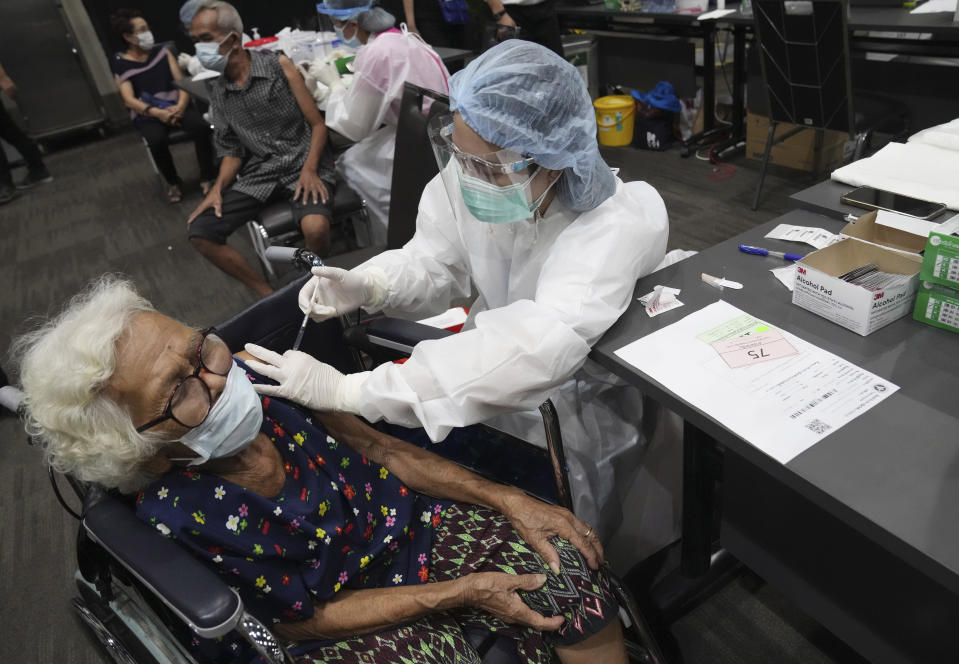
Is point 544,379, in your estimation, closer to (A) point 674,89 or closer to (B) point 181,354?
(B) point 181,354

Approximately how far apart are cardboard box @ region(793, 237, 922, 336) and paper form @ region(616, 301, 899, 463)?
0.27 ft

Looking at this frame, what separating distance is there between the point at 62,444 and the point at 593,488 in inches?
40.9

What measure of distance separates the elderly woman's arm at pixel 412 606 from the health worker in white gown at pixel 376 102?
1750 mm

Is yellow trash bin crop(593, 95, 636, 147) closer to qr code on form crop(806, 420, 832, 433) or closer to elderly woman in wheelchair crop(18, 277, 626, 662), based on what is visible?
elderly woman in wheelchair crop(18, 277, 626, 662)

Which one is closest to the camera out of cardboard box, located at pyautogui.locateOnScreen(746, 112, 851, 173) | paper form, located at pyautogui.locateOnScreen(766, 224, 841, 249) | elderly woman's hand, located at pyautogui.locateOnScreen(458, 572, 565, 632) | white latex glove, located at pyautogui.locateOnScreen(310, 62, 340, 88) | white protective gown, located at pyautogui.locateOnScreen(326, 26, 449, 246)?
elderly woman's hand, located at pyautogui.locateOnScreen(458, 572, 565, 632)

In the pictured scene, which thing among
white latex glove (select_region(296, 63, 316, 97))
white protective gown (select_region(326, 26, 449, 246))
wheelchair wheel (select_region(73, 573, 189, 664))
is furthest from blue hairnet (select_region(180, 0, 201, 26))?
wheelchair wheel (select_region(73, 573, 189, 664))

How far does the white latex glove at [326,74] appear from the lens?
281 centimetres

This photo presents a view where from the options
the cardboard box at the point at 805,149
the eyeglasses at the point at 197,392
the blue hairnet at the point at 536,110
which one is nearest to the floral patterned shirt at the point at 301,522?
the eyeglasses at the point at 197,392

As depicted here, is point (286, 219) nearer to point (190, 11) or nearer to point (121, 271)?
point (190, 11)

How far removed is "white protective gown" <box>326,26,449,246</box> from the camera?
93.0 inches

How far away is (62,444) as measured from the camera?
→ 96cm

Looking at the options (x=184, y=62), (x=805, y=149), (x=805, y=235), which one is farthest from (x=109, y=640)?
(x=184, y=62)

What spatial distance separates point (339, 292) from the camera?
1.45 metres

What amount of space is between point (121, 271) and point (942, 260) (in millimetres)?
3861
